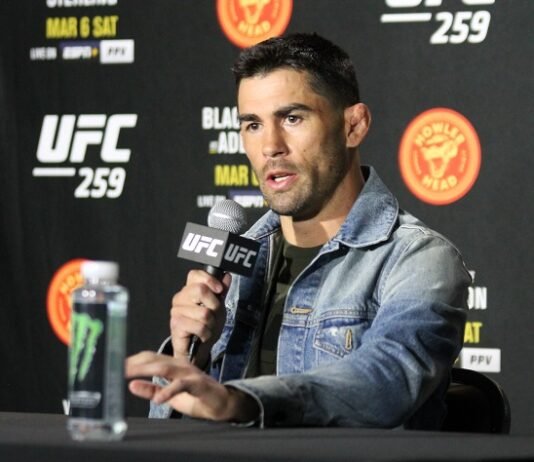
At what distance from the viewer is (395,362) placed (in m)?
1.77

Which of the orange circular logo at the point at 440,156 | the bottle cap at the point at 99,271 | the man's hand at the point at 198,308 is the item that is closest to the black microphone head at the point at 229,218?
the man's hand at the point at 198,308

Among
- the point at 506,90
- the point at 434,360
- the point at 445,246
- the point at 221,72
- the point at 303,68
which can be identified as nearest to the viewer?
the point at 434,360

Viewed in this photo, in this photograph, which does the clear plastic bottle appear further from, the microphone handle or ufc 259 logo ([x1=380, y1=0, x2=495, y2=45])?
ufc 259 logo ([x1=380, y1=0, x2=495, y2=45])

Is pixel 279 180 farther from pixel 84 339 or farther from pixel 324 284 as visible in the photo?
pixel 84 339

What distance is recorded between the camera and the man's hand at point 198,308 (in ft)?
6.12

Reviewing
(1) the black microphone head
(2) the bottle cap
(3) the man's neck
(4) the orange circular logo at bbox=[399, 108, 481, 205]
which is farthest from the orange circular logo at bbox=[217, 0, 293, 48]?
(2) the bottle cap

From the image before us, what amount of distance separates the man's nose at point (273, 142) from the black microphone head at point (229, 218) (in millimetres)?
120

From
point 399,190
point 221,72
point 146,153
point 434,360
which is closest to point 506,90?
point 399,190

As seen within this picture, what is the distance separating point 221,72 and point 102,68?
0.37 metres

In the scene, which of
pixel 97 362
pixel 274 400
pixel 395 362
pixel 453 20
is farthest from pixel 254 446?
pixel 453 20

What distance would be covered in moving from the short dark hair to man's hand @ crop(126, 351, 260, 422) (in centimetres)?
88

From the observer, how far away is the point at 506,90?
117 inches

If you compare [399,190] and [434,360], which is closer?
[434,360]

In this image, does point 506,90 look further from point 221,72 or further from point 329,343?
point 329,343
